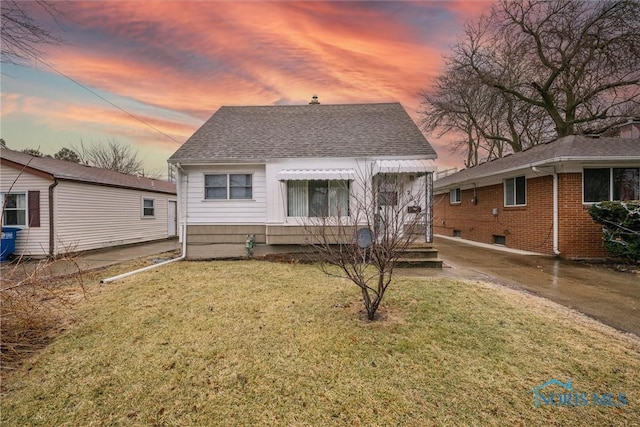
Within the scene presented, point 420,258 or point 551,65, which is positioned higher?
point 551,65

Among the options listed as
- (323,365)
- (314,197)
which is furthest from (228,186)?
(323,365)

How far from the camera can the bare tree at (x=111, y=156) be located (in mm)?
33188

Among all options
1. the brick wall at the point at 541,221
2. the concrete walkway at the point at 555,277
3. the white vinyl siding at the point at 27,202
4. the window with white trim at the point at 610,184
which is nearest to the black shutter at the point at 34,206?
the white vinyl siding at the point at 27,202

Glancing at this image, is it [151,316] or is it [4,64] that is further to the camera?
[4,64]

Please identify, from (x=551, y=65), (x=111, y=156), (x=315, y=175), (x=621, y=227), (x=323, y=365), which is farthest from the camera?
(x=111, y=156)

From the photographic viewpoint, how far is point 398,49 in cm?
1064

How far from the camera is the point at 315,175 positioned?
31.0 ft

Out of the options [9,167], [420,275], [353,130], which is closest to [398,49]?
[353,130]

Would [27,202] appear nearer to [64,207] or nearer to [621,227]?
[64,207]

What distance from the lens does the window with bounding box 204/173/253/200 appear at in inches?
417

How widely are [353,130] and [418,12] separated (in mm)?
4627

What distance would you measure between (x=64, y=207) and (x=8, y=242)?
2154mm

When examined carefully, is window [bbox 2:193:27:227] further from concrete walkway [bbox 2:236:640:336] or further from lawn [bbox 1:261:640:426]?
lawn [bbox 1:261:640:426]

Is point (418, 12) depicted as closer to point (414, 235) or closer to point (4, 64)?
point (414, 235)
